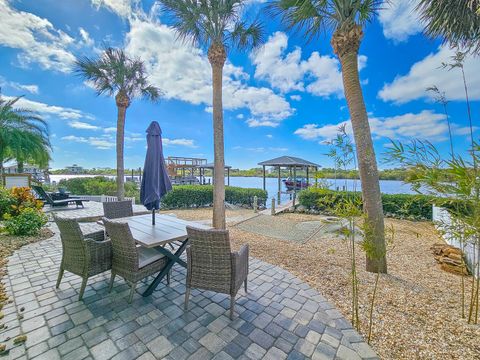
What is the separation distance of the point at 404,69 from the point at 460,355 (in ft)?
24.4

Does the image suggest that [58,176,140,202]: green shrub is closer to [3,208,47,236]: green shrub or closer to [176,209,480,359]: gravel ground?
[3,208,47,236]: green shrub

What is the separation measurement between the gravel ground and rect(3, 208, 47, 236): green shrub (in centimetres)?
507

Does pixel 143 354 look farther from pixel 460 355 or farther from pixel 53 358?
pixel 460 355

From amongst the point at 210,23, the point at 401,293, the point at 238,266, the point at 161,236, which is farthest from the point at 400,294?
the point at 210,23

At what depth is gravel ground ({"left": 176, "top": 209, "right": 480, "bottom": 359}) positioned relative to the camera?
187cm

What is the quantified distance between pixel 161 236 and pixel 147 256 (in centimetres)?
34

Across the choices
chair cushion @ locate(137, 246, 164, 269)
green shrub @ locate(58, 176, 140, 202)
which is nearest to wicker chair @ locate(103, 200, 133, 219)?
chair cushion @ locate(137, 246, 164, 269)

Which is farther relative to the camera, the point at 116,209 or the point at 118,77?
the point at 118,77

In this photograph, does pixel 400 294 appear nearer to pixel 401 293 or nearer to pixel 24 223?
pixel 401 293

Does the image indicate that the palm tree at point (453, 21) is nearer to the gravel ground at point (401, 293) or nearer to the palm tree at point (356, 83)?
the palm tree at point (356, 83)

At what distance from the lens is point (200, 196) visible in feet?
37.3

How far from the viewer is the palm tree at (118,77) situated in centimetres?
821

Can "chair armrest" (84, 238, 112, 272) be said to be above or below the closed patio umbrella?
below

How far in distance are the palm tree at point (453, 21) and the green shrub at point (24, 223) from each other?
1004cm
